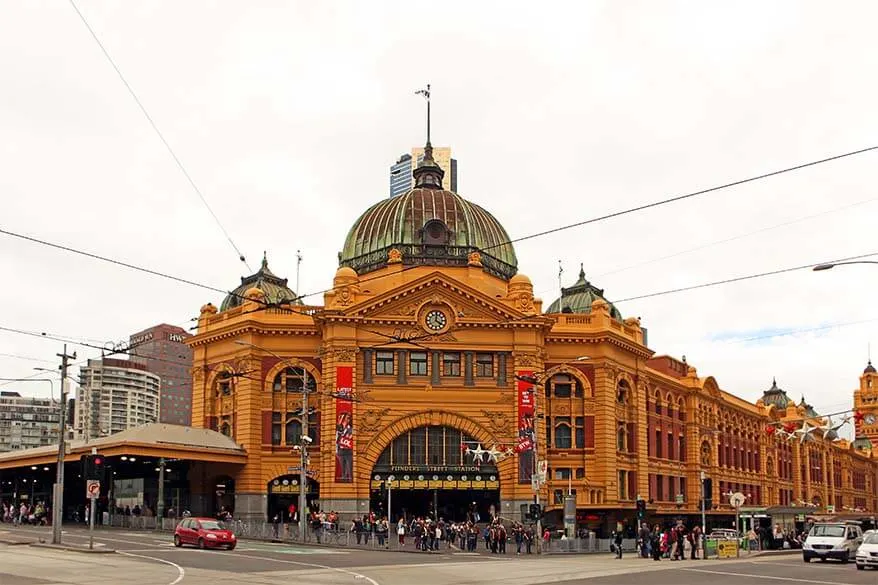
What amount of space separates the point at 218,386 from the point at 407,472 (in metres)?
16.4

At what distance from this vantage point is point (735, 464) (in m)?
104

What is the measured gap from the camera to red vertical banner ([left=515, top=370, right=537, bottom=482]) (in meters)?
67.1

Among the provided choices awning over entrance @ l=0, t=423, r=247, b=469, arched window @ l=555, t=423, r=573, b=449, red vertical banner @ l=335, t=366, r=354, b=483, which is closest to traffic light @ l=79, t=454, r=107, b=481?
awning over entrance @ l=0, t=423, r=247, b=469

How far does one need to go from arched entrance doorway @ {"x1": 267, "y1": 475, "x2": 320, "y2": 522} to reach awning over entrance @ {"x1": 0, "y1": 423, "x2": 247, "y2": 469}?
3015mm

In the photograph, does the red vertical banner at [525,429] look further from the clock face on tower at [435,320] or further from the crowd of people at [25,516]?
the crowd of people at [25,516]

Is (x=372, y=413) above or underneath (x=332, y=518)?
above

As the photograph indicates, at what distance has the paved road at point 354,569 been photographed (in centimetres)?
3009

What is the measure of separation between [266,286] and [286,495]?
19038mm

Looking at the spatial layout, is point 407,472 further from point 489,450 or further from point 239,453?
point 239,453

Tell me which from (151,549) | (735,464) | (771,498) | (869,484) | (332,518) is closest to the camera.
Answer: (151,549)

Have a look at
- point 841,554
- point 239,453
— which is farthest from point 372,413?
point 841,554

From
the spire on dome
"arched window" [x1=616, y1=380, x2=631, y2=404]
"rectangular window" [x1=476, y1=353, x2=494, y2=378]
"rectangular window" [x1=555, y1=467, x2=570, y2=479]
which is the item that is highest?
the spire on dome

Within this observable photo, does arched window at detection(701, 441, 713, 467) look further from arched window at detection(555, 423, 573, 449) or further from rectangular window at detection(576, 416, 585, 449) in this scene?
arched window at detection(555, 423, 573, 449)

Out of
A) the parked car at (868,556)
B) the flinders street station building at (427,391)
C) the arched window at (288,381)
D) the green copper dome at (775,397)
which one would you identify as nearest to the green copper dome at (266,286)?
the flinders street station building at (427,391)
